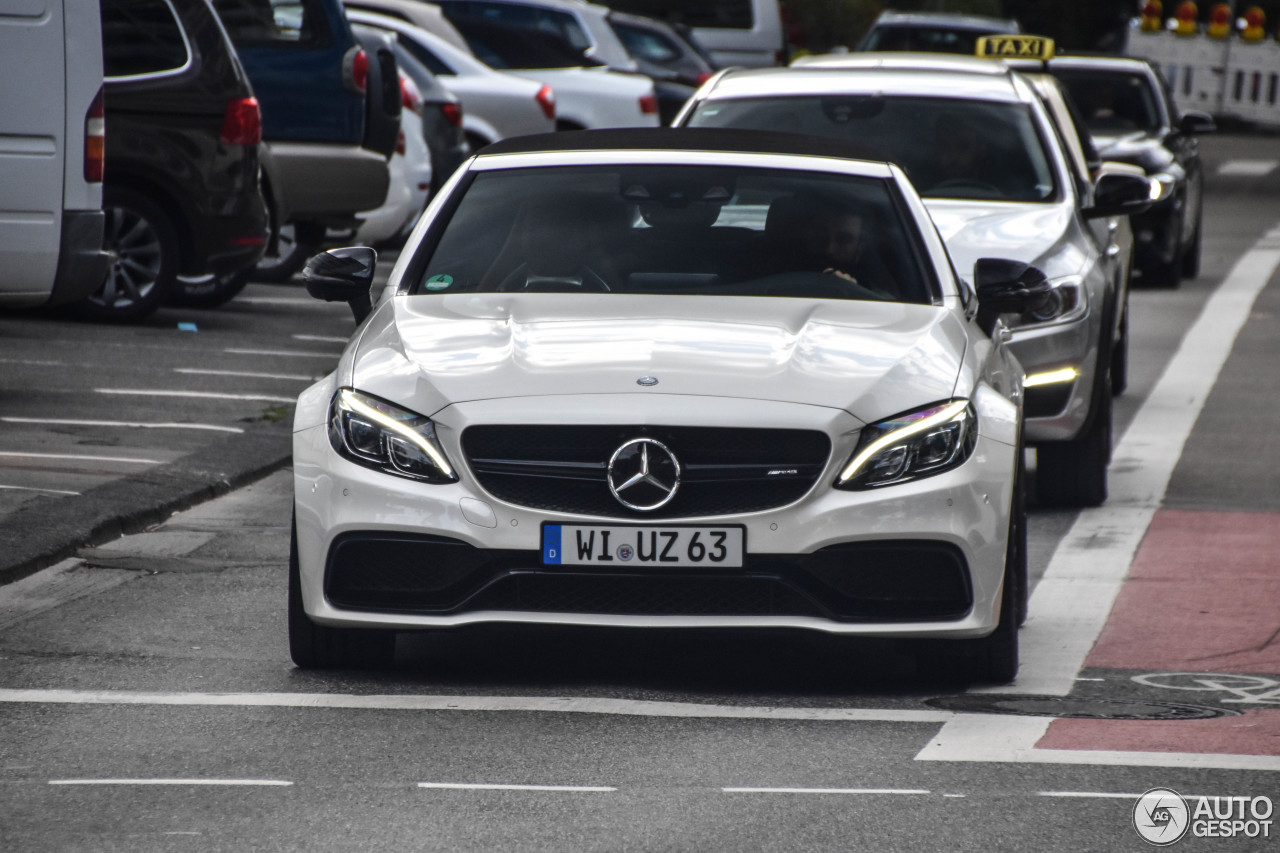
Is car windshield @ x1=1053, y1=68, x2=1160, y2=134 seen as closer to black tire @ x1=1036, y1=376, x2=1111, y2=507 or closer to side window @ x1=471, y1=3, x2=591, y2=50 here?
side window @ x1=471, y1=3, x2=591, y2=50

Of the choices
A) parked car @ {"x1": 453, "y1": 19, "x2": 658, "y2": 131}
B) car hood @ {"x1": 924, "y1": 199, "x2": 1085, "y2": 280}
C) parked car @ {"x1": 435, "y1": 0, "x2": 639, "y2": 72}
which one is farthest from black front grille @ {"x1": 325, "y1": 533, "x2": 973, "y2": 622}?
parked car @ {"x1": 435, "y1": 0, "x2": 639, "y2": 72}

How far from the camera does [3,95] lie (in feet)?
34.8

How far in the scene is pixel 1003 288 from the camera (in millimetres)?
7383

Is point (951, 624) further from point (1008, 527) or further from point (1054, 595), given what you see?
point (1054, 595)

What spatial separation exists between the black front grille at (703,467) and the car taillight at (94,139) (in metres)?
5.37

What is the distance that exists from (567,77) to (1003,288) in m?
17.0

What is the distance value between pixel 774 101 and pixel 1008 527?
494 cm

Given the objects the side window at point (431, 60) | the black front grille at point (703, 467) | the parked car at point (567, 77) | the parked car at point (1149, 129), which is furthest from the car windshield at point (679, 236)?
the parked car at point (567, 77)

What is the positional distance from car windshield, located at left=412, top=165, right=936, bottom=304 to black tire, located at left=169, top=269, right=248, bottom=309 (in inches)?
322

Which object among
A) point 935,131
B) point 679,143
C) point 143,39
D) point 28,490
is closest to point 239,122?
point 143,39

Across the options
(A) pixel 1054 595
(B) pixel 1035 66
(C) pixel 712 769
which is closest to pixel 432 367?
(C) pixel 712 769

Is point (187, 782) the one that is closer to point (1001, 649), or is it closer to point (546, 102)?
point (1001, 649)

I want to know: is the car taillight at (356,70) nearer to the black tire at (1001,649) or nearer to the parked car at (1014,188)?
the parked car at (1014,188)

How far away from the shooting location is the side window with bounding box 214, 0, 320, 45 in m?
16.1
